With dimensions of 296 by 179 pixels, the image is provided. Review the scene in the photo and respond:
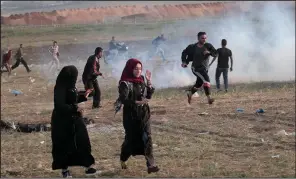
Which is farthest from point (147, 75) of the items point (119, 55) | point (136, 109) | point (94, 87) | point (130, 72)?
point (119, 55)

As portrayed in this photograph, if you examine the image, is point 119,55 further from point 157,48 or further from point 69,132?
point 69,132

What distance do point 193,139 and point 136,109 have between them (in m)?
3.00

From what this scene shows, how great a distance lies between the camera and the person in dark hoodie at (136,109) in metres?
8.46

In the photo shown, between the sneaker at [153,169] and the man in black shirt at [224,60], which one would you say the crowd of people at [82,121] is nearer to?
the sneaker at [153,169]

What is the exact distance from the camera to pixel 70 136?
852 centimetres

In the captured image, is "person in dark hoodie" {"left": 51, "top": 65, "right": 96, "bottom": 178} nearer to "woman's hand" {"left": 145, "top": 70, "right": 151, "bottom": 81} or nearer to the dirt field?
the dirt field

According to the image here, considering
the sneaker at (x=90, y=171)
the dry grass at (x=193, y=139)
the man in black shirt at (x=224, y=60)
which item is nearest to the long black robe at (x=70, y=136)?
the sneaker at (x=90, y=171)

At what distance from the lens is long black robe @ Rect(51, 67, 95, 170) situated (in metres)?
8.45

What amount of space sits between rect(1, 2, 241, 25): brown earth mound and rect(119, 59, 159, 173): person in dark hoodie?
4523 centimetres

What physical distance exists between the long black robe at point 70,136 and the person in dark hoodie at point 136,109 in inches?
23.2

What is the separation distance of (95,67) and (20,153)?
13.7 feet

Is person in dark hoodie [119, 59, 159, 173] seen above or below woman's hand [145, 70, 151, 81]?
below

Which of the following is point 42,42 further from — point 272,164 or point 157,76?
point 272,164

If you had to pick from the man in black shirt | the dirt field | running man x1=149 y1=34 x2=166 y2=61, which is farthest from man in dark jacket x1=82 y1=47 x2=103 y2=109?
running man x1=149 y1=34 x2=166 y2=61
